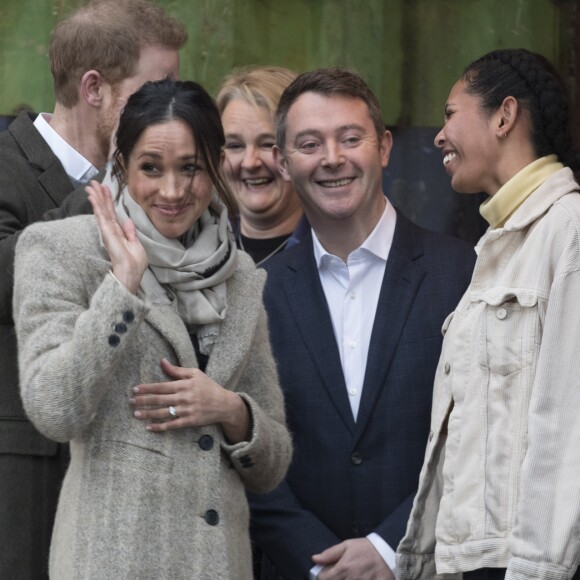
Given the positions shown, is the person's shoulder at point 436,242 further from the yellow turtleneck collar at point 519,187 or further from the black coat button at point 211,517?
the black coat button at point 211,517

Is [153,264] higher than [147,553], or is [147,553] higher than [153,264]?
[153,264]

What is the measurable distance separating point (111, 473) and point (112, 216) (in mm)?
573

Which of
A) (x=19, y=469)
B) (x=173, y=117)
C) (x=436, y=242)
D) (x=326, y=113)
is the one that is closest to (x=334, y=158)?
(x=326, y=113)

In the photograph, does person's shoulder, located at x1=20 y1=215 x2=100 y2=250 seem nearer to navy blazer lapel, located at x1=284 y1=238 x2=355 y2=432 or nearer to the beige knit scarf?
the beige knit scarf

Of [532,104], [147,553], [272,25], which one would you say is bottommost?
[147,553]

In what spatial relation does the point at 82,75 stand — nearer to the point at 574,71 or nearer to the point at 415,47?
the point at 415,47

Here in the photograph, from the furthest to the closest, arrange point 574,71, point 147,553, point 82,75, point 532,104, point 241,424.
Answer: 1. point 574,71
2. point 82,75
3. point 532,104
4. point 241,424
5. point 147,553

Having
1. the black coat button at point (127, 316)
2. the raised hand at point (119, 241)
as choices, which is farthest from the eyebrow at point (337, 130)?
the black coat button at point (127, 316)

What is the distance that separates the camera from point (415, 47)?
514cm

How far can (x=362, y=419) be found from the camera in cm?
381

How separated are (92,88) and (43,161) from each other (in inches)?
11.7

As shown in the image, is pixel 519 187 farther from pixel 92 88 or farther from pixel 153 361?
pixel 92 88

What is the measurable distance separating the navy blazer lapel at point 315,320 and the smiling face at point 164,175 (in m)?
0.87

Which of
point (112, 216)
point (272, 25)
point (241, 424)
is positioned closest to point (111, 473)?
point (241, 424)
